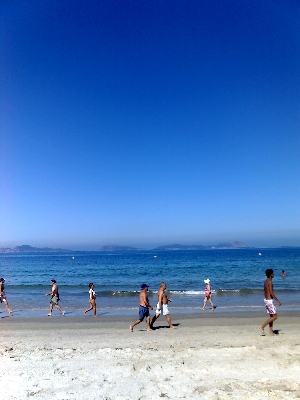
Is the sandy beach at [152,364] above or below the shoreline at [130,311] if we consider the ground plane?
above

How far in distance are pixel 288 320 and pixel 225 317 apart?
2458 millimetres

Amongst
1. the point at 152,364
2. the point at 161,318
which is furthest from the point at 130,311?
the point at 152,364

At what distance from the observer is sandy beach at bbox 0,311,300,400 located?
18.6ft

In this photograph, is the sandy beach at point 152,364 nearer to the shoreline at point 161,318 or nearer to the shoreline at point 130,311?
the shoreline at point 161,318

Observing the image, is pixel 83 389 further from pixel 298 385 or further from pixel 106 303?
pixel 106 303

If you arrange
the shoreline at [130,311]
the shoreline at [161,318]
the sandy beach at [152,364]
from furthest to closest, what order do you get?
the shoreline at [130,311] → the shoreline at [161,318] → the sandy beach at [152,364]

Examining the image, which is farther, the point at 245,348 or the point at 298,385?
the point at 245,348

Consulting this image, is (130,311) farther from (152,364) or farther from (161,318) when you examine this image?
(152,364)

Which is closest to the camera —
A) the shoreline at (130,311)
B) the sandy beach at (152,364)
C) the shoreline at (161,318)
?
the sandy beach at (152,364)

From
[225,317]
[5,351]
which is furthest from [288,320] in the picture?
[5,351]

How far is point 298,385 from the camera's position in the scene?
5.79 metres

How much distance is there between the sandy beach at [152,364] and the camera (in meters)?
5.68

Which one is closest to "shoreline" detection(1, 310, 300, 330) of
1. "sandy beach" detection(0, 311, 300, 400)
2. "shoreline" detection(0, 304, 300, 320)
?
"shoreline" detection(0, 304, 300, 320)

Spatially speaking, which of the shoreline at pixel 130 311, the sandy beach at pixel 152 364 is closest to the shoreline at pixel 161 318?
the shoreline at pixel 130 311
